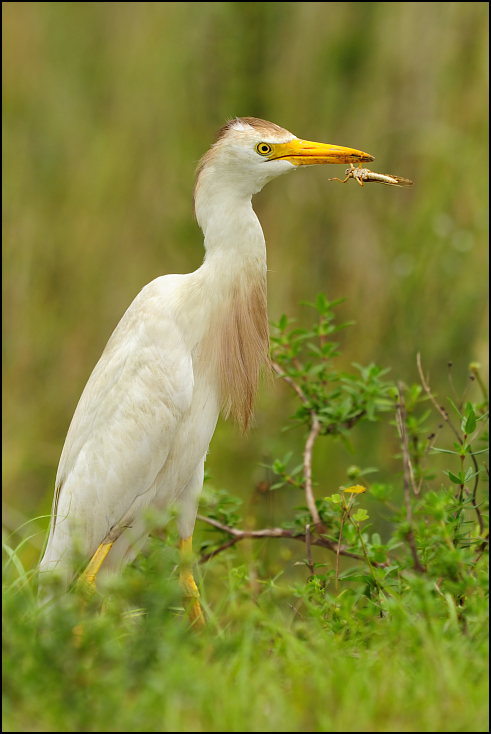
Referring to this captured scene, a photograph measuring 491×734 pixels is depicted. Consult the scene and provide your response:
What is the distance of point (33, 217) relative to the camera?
19.9 feet

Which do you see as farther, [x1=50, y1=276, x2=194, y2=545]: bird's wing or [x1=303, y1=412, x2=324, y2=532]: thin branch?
[x1=303, y1=412, x2=324, y2=532]: thin branch

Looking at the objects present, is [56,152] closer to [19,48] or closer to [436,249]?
[19,48]

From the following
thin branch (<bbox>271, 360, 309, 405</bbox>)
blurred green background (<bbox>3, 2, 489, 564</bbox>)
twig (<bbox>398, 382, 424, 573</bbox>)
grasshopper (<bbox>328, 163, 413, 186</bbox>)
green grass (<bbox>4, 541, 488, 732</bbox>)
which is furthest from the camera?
blurred green background (<bbox>3, 2, 489, 564</bbox>)

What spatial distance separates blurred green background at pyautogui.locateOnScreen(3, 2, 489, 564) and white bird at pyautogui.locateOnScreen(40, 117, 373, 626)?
104cm

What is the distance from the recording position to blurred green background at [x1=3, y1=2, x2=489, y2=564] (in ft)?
15.3

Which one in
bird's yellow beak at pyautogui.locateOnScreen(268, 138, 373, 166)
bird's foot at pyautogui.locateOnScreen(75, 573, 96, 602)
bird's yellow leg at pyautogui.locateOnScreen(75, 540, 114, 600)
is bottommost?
bird's yellow leg at pyautogui.locateOnScreen(75, 540, 114, 600)

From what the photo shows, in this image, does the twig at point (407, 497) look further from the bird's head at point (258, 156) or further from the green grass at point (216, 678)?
the bird's head at point (258, 156)

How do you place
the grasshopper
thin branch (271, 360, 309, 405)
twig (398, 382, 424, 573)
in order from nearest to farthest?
twig (398, 382, 424, 573) → the grasshopper → thin branch (271, 360, 309, 405)

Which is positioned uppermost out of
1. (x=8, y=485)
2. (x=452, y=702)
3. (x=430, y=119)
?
(x=430, y=119)

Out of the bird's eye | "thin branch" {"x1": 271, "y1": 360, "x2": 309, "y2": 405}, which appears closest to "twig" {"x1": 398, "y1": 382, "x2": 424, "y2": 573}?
"thin branch" {"x1": 271, "y1": 360, "x2": 309, "y2": 405}

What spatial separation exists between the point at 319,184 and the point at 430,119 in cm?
78

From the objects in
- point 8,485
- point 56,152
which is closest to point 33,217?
point 56,152

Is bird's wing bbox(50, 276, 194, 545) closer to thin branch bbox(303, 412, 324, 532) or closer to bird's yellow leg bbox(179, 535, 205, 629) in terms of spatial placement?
bird's yellow leg bbox(179, 535, 205, 629)

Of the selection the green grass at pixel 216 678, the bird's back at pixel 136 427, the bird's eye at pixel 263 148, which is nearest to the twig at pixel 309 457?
the bird's back at pixel 136 427
